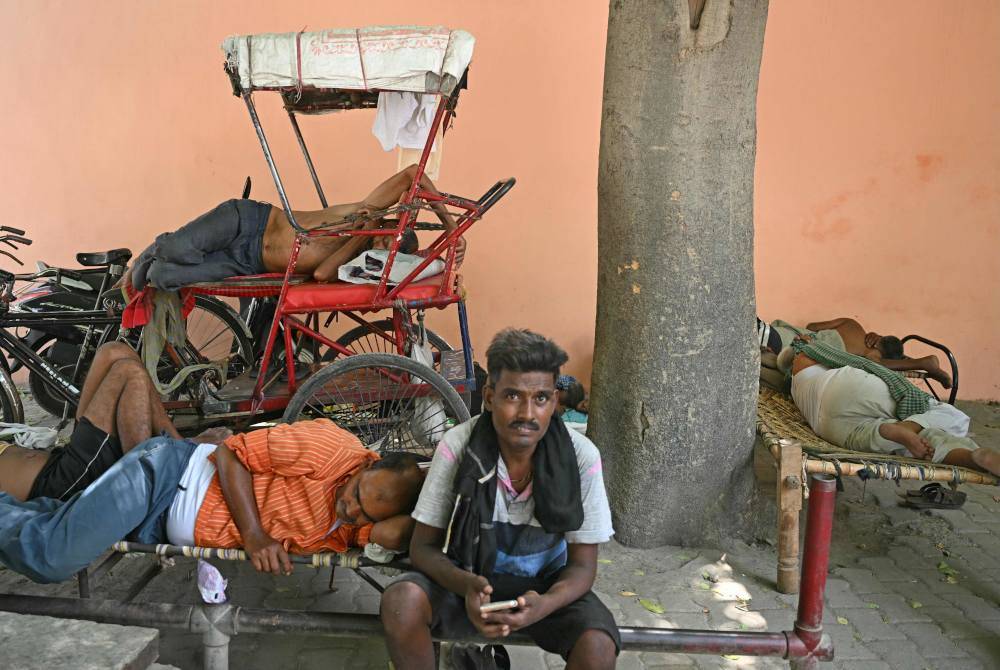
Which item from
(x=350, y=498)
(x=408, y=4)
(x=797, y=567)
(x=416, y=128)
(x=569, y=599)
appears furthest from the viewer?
(x=408, y=4)

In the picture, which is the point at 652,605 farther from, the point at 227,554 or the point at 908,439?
the point at 227,554

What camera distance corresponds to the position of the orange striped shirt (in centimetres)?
288

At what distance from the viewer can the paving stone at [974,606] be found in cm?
333

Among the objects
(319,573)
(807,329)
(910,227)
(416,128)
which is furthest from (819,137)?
(319,573)

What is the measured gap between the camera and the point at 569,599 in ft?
7.89

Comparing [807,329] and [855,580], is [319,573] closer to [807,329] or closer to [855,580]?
[855,580]

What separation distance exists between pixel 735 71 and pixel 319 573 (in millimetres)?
2697

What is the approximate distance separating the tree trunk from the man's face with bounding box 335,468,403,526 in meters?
1.32

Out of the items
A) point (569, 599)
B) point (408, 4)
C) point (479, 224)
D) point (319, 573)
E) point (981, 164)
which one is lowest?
point (319, 573)

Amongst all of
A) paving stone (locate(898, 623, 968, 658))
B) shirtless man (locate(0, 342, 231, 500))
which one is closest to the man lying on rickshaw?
shirtless man (locate(0, 342, 231, 500))

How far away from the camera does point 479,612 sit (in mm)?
2279

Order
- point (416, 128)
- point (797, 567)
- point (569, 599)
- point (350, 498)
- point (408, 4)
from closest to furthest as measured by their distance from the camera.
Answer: point (569, 599)
point (350, 498)
point (797, 567)
point (416, 128)
point (408, 4)

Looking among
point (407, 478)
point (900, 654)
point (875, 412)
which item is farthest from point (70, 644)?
point (875, 412)

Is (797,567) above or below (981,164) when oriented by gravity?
below
